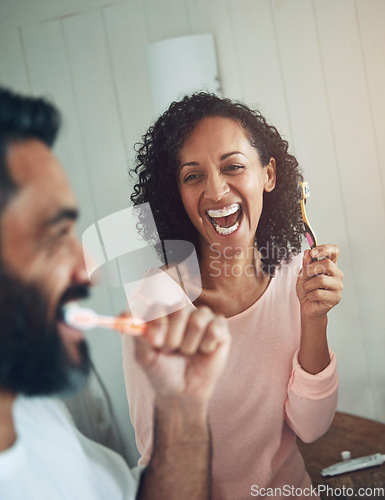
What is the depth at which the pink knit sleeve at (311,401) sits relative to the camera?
69cm

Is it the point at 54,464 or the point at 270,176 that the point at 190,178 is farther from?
the point at 54,464

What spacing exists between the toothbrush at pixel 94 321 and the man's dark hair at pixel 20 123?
Answer: 12 cm

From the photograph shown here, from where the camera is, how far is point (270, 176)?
73 cm

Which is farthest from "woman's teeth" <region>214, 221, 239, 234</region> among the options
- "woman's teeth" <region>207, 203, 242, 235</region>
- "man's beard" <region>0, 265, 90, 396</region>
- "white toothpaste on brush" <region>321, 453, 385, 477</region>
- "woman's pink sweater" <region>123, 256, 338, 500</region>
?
"white toothpaste on brush" <region>321, 453, 385, 477</region>

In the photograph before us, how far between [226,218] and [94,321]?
23 centimetres

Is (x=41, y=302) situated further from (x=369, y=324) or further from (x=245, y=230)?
(x=369, y=324)

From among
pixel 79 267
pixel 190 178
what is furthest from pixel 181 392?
pixel 190 178

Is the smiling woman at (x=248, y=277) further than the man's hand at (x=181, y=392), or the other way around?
the smiling woman at (x=248, y=277)

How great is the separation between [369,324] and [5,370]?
55 cm

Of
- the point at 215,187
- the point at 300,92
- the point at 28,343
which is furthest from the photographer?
the point at 300,92

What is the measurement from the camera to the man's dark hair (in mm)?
442

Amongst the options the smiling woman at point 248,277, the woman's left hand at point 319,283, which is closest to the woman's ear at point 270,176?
the smiling woman at point 248,277

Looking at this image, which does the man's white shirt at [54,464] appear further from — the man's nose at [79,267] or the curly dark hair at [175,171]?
the curly dark hair at [175,171]

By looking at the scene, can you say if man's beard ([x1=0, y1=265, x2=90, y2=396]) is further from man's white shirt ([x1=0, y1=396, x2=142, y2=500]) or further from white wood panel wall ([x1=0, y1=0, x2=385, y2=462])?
white wood panel wall ([x1=0, y1=0, x2=385, y2=462])
